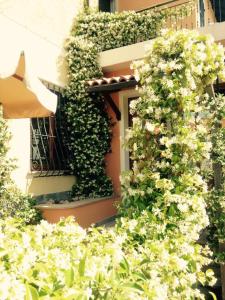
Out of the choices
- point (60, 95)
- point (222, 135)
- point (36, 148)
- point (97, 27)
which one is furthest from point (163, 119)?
point (97, 27)

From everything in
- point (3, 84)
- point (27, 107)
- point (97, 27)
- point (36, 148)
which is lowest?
point (36, 148)

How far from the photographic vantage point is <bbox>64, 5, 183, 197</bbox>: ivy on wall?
9391 mm

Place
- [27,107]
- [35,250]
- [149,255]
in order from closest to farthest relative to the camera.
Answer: [35,250] → [149,255] → [27,107]

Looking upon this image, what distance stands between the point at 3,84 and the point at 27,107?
1.52ft

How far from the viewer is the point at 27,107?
4832 millimetres

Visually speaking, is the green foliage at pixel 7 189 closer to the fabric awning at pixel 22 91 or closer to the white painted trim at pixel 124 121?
the fabric awning at pixel 22 91

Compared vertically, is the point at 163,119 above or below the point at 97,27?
below

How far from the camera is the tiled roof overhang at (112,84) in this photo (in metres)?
8.40

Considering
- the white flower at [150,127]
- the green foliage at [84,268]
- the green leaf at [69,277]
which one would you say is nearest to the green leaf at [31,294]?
the green foliage at [84,268]

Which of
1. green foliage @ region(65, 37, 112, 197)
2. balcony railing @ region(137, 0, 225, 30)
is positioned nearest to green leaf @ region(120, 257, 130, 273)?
green foliage @ region(65, 37, 112, 197)

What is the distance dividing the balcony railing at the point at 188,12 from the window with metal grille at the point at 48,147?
13.5 ft

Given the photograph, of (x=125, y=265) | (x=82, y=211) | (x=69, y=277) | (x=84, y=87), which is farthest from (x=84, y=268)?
(x=84, y=87)

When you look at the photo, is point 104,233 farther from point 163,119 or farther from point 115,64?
point 115,64

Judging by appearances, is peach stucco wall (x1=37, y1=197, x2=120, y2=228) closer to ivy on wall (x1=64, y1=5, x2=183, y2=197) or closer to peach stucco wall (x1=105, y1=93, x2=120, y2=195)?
ivy on wall (x1=64, y1=5, x2=183, y2=197)
